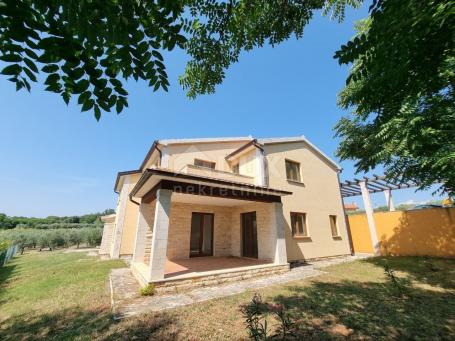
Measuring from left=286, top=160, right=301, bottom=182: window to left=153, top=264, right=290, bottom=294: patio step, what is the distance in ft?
18.5

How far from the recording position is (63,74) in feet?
5.96

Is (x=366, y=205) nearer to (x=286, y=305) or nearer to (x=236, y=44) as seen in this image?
(x=286, y=305)

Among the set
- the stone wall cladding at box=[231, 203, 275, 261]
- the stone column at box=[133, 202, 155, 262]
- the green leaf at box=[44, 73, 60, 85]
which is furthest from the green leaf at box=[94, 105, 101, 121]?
the stone wall cladding at box=[231, 203, 275, 261]

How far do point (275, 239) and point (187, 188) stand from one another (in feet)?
16.1

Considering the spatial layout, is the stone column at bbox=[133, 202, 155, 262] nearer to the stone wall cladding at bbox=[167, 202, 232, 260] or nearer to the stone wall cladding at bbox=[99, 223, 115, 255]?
the stone wall cladding at bbox=[167, 202, 232, 260]

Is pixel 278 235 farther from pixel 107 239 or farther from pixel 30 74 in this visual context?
pixel 107 239

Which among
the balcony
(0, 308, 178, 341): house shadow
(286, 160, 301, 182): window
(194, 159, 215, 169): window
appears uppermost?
(194, 159, 215, 169): window

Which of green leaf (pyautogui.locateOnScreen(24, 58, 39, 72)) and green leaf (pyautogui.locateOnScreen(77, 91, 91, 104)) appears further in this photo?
green leaf (pyautogui.locateOnScreen(77, 91, 91, 104))

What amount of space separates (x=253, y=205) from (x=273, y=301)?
6098 mm

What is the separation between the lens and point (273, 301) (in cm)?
567

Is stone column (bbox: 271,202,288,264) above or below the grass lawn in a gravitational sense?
above

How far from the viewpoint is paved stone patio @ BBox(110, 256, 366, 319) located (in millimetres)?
5297

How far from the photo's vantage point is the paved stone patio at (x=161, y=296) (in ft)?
17.4

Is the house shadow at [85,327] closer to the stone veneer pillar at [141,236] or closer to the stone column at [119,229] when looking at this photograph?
the stone veneer pillar at [141,236]
